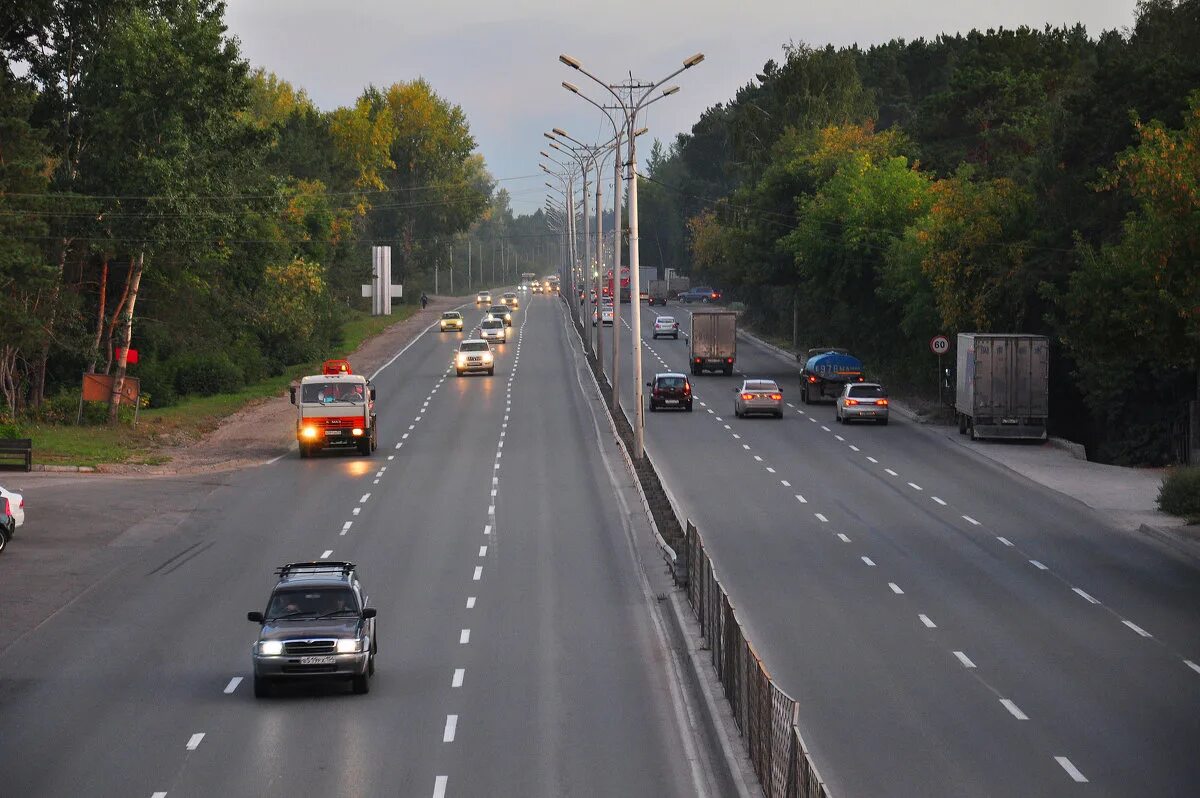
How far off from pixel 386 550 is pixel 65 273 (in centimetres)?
3424

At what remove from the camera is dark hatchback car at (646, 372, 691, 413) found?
62625 millimetres

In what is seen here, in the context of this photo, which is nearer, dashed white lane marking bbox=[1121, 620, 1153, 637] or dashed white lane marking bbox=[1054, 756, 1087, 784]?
dashed white lane marking bbox=[1054, 756, 1087, 784]

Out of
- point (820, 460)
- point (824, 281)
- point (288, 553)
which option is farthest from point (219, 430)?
point (824, 281)

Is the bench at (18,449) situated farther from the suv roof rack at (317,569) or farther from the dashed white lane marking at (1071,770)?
the dashed white lane marking at (1071,770)

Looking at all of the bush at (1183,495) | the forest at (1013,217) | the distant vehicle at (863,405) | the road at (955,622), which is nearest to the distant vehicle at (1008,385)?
the forest at (1013,217)

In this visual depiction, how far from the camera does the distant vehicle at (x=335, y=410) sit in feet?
161

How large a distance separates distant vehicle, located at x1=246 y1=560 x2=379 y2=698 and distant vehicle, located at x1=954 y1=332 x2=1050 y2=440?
116ft

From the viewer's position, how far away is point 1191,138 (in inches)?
1288

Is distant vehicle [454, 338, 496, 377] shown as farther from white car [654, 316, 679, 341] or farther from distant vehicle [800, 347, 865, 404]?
white car [654, 316, 679, 341]

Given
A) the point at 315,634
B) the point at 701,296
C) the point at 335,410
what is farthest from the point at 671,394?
the point at 701,296

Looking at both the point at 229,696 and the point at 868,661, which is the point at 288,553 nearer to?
the point at 229,696

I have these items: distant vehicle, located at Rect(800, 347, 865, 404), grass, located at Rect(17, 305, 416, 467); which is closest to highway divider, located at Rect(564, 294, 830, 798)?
grass, located at Rect(17, 305, 416, 467)

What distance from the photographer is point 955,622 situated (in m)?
25.2

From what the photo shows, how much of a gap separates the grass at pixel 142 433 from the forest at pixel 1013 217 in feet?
92.6
